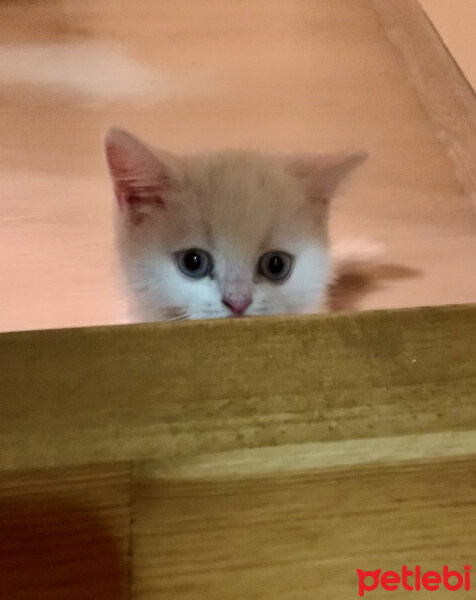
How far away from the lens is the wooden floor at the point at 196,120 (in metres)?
1.09

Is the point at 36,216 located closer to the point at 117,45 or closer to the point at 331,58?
the point at 117,45

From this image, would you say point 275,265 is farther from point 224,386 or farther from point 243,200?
point 224,386

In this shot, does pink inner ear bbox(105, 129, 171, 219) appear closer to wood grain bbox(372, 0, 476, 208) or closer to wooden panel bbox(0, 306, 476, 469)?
wooden panel bbox(0, 306, 476, 469)

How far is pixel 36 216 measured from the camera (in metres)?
1.15

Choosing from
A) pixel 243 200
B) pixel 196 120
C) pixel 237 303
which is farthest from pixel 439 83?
pixel 237 303

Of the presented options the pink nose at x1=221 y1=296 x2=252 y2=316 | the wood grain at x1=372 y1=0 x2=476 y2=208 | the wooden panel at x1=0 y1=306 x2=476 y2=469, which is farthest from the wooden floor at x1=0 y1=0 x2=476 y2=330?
→ the wooden panel at x1=0 y1=306 x2=476 y2=469

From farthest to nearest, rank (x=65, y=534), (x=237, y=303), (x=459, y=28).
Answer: (x=459, y=28)
(x=237, y=303)
(x=65, y=534)

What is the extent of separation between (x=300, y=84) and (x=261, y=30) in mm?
222

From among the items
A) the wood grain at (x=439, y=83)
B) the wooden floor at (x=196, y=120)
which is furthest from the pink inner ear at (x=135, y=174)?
the wood grain at (x=439, y=83)

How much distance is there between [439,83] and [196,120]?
48 cm

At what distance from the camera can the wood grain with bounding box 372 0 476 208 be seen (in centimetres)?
123

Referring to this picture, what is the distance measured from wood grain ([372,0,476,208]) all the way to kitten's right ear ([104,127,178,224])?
0.58m

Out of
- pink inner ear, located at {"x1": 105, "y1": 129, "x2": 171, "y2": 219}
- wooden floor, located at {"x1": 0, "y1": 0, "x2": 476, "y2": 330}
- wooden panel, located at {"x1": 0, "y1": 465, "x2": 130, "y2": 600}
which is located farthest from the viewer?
wooden floor, located at {"x1": 0, "y1": 0, "x2": 476, "y2": 330}

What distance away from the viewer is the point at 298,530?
0.42 meters
